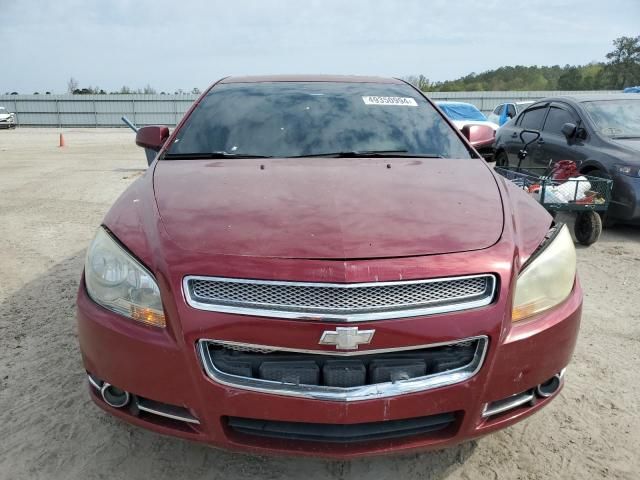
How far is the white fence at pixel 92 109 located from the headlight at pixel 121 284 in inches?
1396

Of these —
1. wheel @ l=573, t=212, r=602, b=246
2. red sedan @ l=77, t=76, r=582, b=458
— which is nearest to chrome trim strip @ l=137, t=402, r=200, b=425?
red sedan @ l=77, t=76, r=582, b=458

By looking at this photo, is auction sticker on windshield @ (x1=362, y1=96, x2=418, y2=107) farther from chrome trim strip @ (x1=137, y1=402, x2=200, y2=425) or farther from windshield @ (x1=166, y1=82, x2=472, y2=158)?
chrome trim strip @ (x1=137, y1=402, x2=200, y2=425)

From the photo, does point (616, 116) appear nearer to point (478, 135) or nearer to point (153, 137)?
point (478, 135)

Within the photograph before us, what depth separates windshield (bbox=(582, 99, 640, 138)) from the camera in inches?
230

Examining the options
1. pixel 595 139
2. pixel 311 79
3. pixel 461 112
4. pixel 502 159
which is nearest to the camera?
pixel 311 79

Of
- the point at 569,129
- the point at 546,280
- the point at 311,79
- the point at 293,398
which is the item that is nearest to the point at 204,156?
the point at 311,79

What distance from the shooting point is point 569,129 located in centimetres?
596

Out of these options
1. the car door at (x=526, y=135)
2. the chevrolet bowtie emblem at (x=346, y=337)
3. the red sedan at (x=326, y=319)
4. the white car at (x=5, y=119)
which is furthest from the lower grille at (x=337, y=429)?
the white car at (x=5, y=119)

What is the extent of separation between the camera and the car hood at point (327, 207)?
164 cm

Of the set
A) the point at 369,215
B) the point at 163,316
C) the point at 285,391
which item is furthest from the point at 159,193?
the point at 285,391

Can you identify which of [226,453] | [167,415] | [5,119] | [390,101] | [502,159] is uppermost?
[390,101]

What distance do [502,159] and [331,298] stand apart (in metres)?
7.23

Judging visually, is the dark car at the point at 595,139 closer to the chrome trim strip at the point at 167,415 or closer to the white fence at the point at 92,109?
the chrome trim strip at the point at 167,415

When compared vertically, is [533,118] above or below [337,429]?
above
